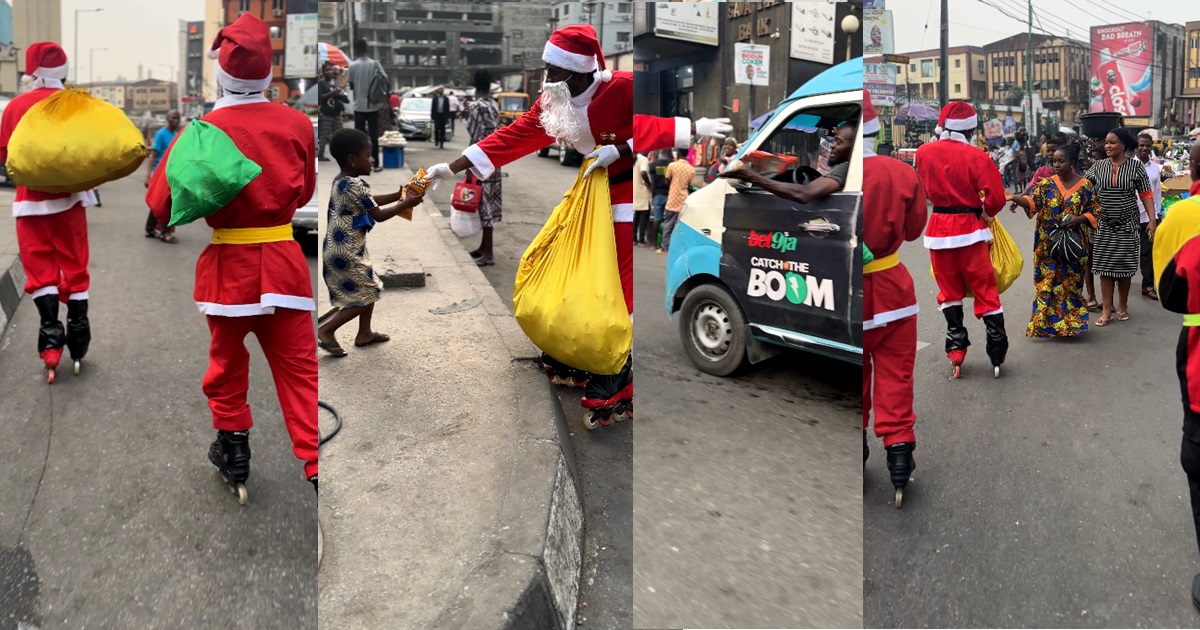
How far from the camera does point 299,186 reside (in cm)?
284

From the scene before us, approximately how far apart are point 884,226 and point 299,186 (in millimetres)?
1719

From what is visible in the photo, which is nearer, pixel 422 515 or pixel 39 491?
pixel 422 515

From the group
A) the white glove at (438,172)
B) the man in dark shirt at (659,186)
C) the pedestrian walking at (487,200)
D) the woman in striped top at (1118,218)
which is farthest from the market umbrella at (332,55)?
the woman in striped top at (1118,218)

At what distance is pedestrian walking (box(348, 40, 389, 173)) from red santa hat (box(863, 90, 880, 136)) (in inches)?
54.5

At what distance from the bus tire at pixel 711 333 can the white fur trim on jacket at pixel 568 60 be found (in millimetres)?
1419

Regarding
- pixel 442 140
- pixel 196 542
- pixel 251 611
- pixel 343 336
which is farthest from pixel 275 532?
pixel 442 140

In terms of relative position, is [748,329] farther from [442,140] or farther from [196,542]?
[442,140]

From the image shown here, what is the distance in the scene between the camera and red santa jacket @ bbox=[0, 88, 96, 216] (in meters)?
3.88

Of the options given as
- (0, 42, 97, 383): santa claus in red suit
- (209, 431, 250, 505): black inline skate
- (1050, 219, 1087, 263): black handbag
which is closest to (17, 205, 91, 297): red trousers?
(0, 42, 97, 383): santa claus in red suit

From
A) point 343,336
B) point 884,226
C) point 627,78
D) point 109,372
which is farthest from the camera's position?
point 109,372

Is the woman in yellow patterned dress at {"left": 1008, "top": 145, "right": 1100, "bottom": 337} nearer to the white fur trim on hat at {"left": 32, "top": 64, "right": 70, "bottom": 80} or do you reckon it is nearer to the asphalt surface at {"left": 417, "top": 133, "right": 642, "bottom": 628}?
the asphalt surface at {"left": 417, "top": 133, "right": 642, "bottom": 628}

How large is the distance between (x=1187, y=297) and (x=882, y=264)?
0.78 metres

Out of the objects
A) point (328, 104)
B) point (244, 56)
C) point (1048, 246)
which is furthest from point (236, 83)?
point (1048, 246)

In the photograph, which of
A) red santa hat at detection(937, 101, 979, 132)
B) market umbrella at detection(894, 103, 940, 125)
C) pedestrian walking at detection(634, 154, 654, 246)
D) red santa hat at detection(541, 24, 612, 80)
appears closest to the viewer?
pedestrian walking at detection(634, 154, 654, 246)
